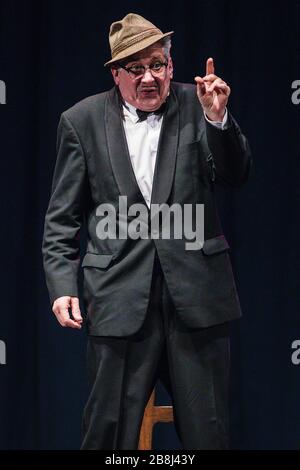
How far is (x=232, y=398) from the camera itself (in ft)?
9.57

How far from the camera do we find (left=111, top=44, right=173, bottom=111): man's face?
2031 millimetres

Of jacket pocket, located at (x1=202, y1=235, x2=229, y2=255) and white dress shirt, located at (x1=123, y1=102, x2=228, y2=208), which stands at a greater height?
white dress shirt, located at (x1=123, y1=102, x2=228, y2=208)

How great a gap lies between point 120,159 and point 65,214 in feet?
0.60

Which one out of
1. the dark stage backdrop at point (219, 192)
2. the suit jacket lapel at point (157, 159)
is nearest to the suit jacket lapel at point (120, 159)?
the suit jacket lapel at point (157, 159)

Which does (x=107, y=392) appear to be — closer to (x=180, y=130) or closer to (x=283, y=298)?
(x=180, y=130)

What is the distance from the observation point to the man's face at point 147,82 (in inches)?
80.0

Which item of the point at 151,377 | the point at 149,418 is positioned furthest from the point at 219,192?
the point at 151,377

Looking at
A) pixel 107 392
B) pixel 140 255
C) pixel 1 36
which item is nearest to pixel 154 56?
pixel 140 255

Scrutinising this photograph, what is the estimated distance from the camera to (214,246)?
206cm

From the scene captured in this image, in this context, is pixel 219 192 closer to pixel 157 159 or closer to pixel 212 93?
pixel 157 159

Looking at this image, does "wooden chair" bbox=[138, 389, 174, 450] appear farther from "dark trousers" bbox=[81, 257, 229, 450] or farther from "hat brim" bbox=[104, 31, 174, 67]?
"hat brim" bbox=[104, 31, 174, 67]

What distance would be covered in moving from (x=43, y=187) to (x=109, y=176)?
34.4 inches

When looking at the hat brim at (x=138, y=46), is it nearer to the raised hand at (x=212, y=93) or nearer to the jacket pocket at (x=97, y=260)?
the raised hand at (x=212, y=93)

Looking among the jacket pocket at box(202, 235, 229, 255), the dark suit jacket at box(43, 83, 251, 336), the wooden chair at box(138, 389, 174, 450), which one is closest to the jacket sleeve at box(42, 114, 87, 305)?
the dark suit jacket at box(43, 83, 251, 336)
